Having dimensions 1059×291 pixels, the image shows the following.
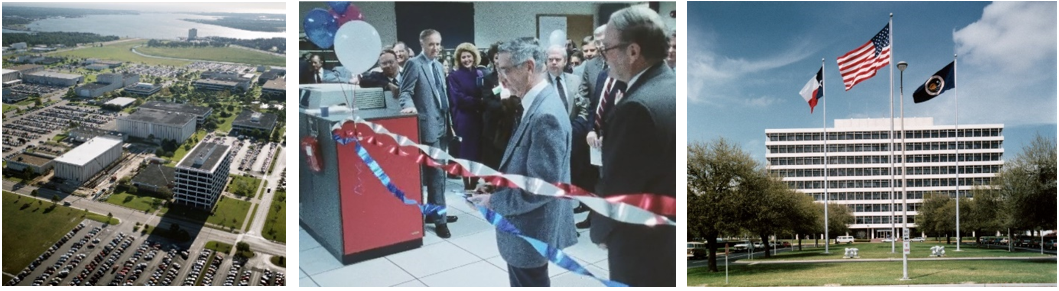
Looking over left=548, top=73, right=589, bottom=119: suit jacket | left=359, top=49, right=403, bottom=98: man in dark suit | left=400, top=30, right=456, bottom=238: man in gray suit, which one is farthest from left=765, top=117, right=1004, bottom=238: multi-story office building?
left=359, top=49, right=403, bottom=98: man in dark suit

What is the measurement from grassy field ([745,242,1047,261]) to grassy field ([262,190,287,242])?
4198mm

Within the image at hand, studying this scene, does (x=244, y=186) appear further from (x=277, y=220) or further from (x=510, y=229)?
(x=510, y=229)

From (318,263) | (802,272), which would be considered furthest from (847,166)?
(318,263)

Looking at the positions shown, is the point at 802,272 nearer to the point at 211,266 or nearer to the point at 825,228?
the point at 825,228

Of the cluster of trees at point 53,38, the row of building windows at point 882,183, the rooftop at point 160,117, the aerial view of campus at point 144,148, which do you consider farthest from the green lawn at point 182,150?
the row of building windows at point 882,183

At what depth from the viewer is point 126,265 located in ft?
18.1

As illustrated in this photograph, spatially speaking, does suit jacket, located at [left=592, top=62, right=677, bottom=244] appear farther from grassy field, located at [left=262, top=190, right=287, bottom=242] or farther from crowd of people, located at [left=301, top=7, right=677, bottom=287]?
grassy field, located at [left=262, top=190, right=287, bottom=242]

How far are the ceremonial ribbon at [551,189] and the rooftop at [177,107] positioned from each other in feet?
4.51

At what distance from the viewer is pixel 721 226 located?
6.05 m

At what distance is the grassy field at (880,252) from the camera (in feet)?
19.8

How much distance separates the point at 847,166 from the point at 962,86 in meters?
1.27

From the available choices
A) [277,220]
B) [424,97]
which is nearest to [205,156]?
[277,220]

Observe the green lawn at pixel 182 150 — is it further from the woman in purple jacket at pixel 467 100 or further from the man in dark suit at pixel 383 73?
the woman in purple jacket at pixel 467 100

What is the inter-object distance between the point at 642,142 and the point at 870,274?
2501mm
